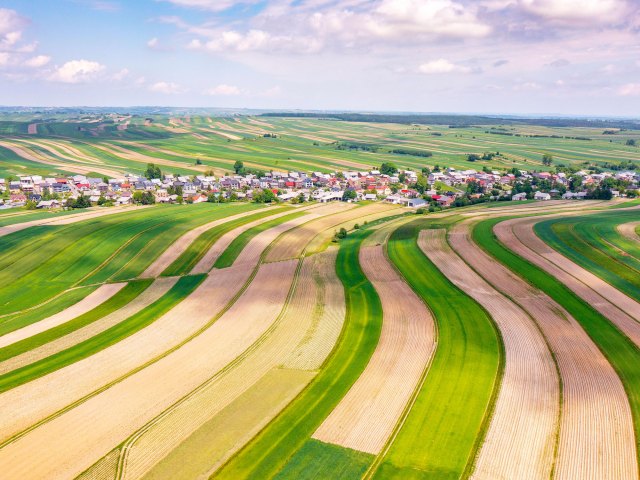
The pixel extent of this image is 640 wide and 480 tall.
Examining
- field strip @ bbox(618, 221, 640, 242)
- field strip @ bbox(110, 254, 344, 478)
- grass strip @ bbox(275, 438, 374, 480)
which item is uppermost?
field strip @ bbox(618, 221, 640, 242)

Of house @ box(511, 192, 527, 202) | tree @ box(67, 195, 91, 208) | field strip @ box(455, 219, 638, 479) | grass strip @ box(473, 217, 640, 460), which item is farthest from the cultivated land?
house @ box(511, 192, 527, 202)

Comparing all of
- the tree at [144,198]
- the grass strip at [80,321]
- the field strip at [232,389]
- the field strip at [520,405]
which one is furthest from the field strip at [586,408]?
the tree at [144,198]

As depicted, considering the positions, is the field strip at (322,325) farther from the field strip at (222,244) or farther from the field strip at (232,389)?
the field strip at (222,244)

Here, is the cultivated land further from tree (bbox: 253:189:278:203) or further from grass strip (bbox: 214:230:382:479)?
tree (bbox: 253:189:278:203)

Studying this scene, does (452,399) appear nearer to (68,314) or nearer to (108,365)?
(108,365)

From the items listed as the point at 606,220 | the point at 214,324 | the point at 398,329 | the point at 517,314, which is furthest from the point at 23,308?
the point at 606,220

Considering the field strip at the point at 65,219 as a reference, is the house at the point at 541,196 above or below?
above
